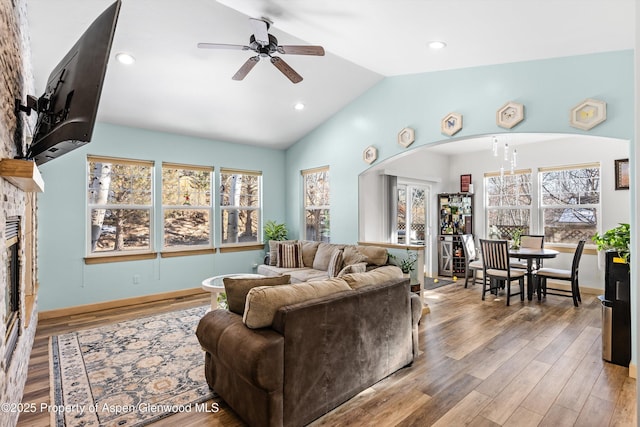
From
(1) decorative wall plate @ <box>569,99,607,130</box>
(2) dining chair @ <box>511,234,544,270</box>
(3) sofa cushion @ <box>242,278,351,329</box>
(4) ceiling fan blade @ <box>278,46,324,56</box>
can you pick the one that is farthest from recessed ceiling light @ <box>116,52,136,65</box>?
(2) dining chair @ <box>511,234,544,270</box>

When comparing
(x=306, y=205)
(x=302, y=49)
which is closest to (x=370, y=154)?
(x=306, y=205)

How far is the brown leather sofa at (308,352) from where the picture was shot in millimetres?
1898

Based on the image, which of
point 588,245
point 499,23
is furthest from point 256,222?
point 588,245

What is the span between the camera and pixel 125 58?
3.50m

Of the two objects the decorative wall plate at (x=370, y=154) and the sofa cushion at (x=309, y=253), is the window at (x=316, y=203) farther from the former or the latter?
the decorative wall plate at (x=370, y=154)

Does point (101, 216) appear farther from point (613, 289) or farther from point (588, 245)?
point (588, 245)

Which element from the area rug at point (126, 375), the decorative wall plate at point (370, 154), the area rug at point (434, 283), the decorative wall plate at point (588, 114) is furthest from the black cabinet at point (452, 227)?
the area rug at point (126, 375)

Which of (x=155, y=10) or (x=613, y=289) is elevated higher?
(x=155, y=10)

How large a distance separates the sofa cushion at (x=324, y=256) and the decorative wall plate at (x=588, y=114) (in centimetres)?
314

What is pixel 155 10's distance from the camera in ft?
9.55

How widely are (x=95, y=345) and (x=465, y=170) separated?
24.0 feet

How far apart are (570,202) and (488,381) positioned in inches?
189

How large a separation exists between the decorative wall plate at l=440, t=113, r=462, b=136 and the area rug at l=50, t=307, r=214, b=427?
382 centimetres

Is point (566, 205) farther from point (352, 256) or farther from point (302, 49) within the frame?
point (302, 49)
